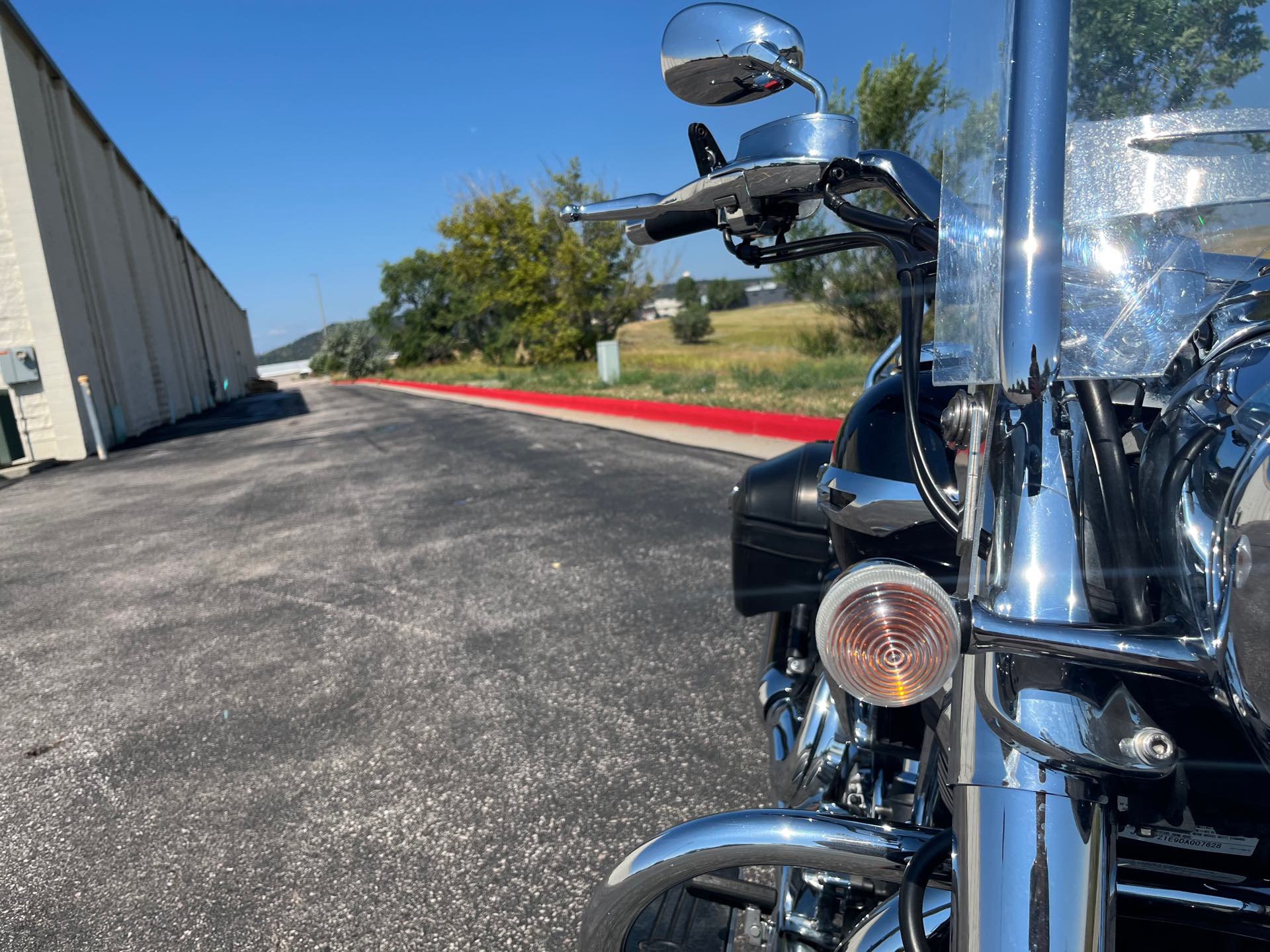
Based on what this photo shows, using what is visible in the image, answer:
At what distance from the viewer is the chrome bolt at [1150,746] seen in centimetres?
69

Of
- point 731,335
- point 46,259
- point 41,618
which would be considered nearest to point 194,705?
point 41,618

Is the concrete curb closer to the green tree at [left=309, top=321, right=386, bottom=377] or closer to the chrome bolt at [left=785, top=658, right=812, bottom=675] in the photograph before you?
the chrome bolt at [left=785, top=658, right=812, bottom=675]

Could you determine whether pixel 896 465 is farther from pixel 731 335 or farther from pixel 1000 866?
pixel 731 335

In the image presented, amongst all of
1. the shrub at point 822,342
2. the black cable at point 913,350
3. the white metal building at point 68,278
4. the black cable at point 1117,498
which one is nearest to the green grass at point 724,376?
the shrub at point 822,342

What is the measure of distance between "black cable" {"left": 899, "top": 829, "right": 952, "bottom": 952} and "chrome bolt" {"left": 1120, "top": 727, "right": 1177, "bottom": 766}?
0.73 feet

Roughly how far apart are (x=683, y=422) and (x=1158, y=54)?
9259 mm

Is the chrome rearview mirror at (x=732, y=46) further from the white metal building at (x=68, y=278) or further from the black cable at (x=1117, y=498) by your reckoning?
the white metal building at (x=68, y=278)

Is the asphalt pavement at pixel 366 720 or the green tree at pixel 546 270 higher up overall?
the green tree at pixel 546 270

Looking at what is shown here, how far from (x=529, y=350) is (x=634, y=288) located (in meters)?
5.80

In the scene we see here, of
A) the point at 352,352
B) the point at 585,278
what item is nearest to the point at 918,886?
the point at 585,278

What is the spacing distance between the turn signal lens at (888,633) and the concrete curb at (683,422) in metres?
5.75

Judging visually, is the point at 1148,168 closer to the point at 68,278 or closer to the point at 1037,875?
the point at 1037,875

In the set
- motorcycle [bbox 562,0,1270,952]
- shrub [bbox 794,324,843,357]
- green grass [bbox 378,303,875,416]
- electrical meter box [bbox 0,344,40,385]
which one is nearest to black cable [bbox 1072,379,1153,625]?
motorcycle [bbox 562,0,1270,952]

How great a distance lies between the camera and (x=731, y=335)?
1761 inches
